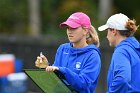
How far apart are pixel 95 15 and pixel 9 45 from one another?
19.2 ft

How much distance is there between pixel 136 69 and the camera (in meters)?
7.90

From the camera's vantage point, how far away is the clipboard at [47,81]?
8141mm

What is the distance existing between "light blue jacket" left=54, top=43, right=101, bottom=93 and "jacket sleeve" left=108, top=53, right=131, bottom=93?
1.72 ft

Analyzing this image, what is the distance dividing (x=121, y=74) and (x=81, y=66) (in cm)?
77

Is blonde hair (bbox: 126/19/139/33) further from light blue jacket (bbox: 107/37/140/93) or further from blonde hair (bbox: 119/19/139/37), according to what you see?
light blue jacket (bbox: 107/37/140/93)

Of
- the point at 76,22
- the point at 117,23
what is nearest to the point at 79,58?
the point at 76,22

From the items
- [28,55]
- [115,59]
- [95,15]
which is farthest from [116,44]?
[95,15]

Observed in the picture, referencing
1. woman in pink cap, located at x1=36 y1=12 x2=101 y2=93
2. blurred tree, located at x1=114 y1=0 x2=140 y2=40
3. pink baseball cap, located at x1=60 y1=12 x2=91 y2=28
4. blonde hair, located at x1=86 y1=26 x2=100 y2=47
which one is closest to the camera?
woman in pink cap, located at x1=36 y1=12 x2=101 y2=93

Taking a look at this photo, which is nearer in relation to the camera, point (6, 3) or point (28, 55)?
point (28, 55)

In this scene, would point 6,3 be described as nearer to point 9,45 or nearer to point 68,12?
point 68,12

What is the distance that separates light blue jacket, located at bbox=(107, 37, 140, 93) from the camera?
7734 millimetres

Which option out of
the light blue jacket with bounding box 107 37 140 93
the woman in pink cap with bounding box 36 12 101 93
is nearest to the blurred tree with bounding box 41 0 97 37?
the woman in pink cap with bounding box 36 12 101 93

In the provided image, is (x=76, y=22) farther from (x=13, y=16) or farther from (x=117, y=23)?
(x=13, y=16)

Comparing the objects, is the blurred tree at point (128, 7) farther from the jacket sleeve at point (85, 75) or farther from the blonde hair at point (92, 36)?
the jacket sleeve at point (85, 75)
